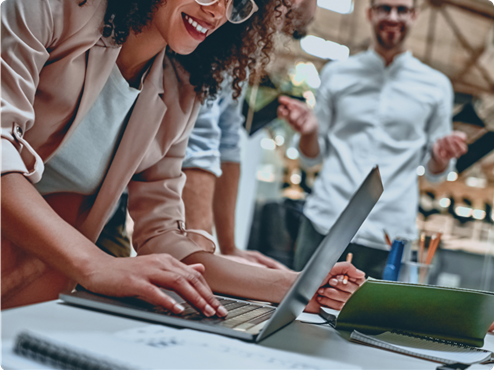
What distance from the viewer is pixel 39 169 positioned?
0.75 meters

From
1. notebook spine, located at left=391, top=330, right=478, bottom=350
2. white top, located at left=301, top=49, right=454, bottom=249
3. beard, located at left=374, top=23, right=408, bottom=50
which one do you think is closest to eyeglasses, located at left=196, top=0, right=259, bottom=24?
notebook spine, located at left=391, top=330, right=478, bottom=350

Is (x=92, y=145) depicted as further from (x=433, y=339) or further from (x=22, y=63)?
(x=433, y=339)

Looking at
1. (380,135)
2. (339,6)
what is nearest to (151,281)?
(380,135)

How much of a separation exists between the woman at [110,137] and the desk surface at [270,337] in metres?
0.09

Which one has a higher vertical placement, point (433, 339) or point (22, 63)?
point (22, 63)

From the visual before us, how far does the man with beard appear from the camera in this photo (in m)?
2.00

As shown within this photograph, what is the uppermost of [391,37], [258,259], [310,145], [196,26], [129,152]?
[391,37]

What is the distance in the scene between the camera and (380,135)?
2.08 metres

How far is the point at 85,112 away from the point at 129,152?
157 millimetres

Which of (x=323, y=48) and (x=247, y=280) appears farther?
(x=323, y=48)

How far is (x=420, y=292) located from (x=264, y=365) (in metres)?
0.36

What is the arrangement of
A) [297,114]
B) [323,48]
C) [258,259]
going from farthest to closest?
1. [323,48]
2. [297,114]
3. [258,259]

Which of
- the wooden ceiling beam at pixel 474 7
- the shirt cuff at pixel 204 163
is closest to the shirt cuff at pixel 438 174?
the shirt cuff at pixel 204 163

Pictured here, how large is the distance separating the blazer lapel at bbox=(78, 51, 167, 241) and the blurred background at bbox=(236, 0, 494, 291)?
207cm
